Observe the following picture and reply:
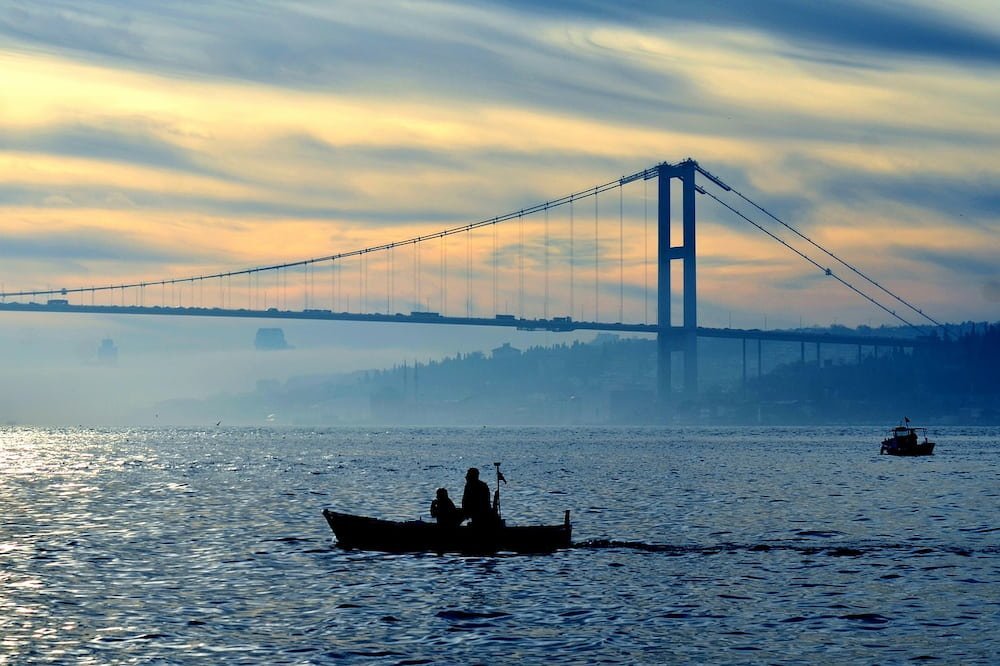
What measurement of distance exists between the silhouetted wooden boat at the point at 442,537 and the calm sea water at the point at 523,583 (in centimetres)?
39

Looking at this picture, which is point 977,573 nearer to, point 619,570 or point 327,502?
point 619,570

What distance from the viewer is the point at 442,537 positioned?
3359cm

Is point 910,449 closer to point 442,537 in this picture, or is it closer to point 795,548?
point 795,548

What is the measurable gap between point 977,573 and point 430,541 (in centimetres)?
1293

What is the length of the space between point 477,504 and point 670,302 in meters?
131

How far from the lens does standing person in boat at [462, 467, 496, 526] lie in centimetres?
3303

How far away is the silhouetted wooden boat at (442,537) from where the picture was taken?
33.5 meters

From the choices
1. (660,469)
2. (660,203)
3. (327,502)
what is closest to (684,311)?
(660,203)

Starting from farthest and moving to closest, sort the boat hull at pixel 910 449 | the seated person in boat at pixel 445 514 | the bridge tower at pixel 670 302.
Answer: the bridge tower at pixel 670 302 → the boat hull at pixel 910 449 → the seated person in boat at pixel 445 514

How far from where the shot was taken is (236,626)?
76.7ft

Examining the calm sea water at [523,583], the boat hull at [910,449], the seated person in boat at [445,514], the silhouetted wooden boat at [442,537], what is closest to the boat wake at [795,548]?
the calm sea water at [523,583]

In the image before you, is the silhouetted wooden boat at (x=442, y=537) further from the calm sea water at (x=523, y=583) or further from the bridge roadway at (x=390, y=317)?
the bridge roadway at (x=390, y=317)

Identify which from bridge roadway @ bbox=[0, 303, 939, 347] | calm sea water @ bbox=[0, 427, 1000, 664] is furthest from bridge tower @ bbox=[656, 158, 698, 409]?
calm sea water @ bbox=[0, 427, 1000, 664]

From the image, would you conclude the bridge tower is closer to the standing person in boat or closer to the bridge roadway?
the bridge roadway
